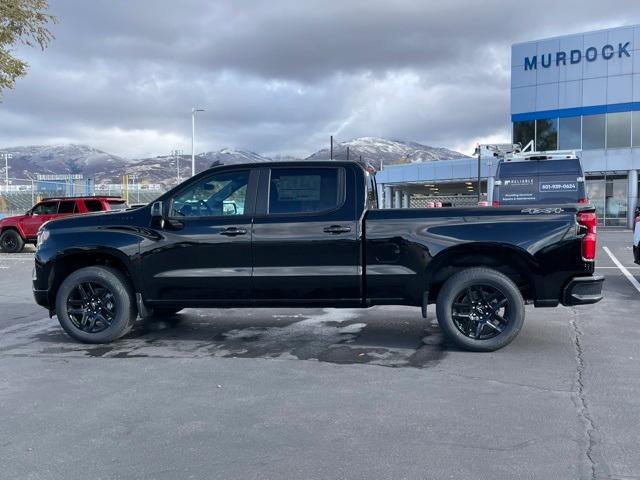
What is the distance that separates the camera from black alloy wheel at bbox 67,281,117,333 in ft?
22.8

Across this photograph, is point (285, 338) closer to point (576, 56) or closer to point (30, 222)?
point (30, 222)

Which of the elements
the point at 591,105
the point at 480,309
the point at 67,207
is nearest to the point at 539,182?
the point at 480,309

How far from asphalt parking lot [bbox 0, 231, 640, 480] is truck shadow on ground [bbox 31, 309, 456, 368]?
0.12 feet

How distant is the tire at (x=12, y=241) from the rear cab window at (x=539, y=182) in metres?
15.6

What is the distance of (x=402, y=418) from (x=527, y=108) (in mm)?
37698

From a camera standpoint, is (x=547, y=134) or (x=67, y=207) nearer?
(x=67, y=207)

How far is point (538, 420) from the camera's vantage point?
4.46m

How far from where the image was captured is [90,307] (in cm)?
698

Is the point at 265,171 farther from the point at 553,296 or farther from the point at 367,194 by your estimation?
the point at 553,296

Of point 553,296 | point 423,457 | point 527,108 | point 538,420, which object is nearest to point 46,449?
point 423,457

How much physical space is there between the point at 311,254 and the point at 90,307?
260 centimetres

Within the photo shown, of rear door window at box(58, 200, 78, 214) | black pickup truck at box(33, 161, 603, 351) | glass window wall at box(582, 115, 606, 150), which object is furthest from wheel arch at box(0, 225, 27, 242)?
glass window wall at box(582, 115, 606, 150)

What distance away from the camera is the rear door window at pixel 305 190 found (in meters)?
6.59

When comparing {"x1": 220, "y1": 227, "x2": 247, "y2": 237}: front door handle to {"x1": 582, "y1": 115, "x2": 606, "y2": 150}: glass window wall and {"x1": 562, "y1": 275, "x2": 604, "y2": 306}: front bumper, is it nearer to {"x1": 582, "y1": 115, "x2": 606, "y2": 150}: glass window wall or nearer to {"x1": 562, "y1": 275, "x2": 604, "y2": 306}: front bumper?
{"x1": 562, "y1": 275, "x2": 604, "y2": 306}: front bumper
